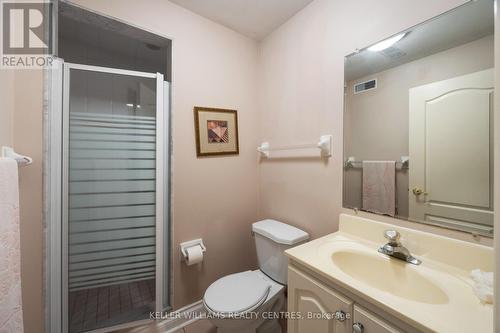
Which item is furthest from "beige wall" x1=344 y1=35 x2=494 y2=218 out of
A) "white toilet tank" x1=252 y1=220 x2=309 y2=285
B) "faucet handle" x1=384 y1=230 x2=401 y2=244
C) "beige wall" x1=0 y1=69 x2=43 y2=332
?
"beige wall" x1=0 y1=69 x2=43 y2=332

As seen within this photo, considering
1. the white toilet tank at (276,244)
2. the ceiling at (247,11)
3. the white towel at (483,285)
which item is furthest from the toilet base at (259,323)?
the ceiling at (247,11)

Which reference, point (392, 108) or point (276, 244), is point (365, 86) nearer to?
point (392, 108)

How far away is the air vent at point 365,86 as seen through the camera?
1154 millimetres

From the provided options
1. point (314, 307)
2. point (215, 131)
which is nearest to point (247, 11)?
point (215, 131)

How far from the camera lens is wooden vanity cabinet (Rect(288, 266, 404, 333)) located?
2.27 ft

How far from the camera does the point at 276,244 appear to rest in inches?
53.5

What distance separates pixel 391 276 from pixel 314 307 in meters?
0.39

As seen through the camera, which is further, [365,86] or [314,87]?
[314,87]

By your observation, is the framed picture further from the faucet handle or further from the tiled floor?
the faucet handle

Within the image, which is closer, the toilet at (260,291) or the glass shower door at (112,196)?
the toilet at (260,291)

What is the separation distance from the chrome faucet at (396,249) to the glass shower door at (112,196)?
4.65 feet

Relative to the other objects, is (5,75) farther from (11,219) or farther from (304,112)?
(304,112)

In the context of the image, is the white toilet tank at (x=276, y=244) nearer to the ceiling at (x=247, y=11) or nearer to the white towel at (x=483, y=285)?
the white towel at (x=483, y=285)

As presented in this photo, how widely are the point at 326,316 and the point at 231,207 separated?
1092mm
